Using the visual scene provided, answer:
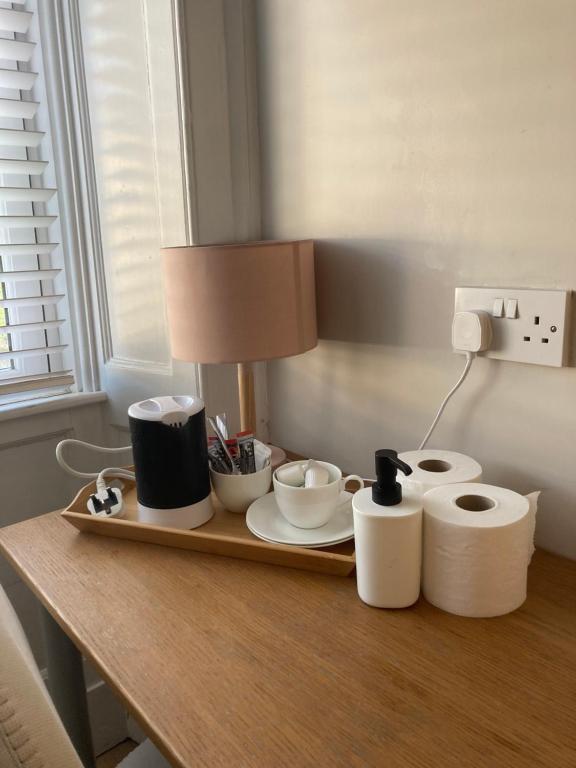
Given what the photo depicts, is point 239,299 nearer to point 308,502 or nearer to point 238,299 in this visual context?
point 238,299

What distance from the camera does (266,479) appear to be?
0.99m

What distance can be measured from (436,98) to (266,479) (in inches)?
24.6

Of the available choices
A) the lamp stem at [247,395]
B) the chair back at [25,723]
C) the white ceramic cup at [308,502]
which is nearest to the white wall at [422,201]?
the lamp stem at [247,395]

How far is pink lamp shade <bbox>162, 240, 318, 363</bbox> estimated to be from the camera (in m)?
0.95

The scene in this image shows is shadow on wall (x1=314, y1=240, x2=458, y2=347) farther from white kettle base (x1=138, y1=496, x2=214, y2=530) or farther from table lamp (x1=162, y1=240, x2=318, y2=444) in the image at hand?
white kettle base (x1=138, y1=496, x2=214, y2=530)

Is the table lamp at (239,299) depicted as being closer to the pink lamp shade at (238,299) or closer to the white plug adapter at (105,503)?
the pink lamp shade at (238,299)

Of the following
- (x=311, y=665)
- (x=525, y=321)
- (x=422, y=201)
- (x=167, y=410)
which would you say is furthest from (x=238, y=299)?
(x=311, y=665)

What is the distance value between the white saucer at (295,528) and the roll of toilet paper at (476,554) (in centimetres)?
15

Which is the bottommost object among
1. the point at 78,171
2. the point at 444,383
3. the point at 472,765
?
the point at 472,765

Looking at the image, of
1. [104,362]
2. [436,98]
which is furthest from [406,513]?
[104,362]

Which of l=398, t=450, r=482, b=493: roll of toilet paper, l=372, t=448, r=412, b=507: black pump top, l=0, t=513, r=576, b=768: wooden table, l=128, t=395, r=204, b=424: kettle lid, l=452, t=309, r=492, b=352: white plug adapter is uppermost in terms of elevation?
l=452, t=309, r=492, b=352: white plug adapter

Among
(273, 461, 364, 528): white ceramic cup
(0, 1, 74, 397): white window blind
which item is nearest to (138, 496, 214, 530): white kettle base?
(273, 461, 364, 528): white ceramic cup

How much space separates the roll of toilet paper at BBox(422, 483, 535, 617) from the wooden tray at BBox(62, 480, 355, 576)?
12 centimetres

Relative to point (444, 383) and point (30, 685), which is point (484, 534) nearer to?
point (444, 383)
